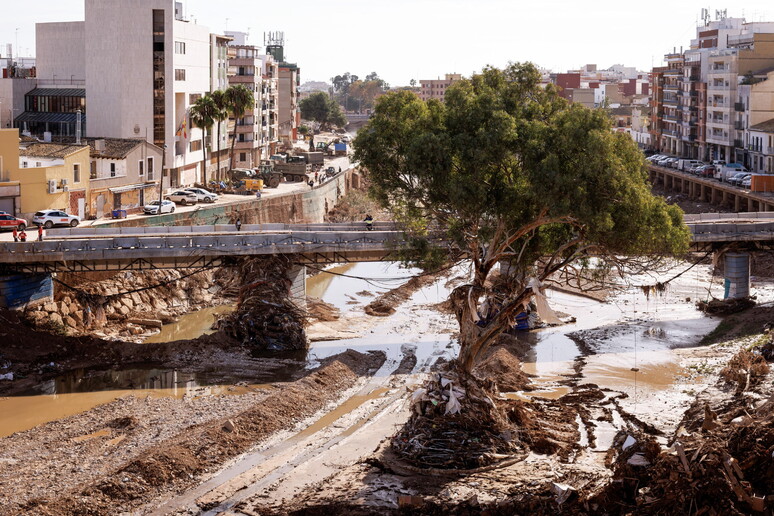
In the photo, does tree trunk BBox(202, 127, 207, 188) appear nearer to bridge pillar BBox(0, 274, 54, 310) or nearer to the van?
bridge pillar BBox(0, 274, 54, 310)

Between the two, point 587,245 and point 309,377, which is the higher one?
point 587,245

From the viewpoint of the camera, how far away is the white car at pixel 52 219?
192 feet

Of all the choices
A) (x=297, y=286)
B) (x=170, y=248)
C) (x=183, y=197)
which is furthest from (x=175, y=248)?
(x=183, y=197)

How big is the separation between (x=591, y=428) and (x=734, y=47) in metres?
88.5

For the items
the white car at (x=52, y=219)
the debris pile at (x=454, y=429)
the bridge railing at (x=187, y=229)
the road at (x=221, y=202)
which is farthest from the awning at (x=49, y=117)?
the debris pile at (x=454, y=429)

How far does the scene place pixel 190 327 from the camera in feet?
171

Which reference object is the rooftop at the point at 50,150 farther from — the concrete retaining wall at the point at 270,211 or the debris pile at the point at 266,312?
the debris pile at the point at 266,312

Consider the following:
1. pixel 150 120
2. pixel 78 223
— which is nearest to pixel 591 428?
pixel 78 223

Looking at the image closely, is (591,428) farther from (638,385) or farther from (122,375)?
(122,375)

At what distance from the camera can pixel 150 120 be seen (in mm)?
80062

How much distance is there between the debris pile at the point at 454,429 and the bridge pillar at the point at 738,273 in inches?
1089

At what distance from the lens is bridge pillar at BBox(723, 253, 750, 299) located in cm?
5419

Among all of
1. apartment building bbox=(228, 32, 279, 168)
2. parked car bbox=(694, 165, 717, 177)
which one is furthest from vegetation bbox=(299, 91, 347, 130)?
parked car bbox=(694, 165, 717, 177)

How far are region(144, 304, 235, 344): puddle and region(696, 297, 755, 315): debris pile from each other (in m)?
24.8
